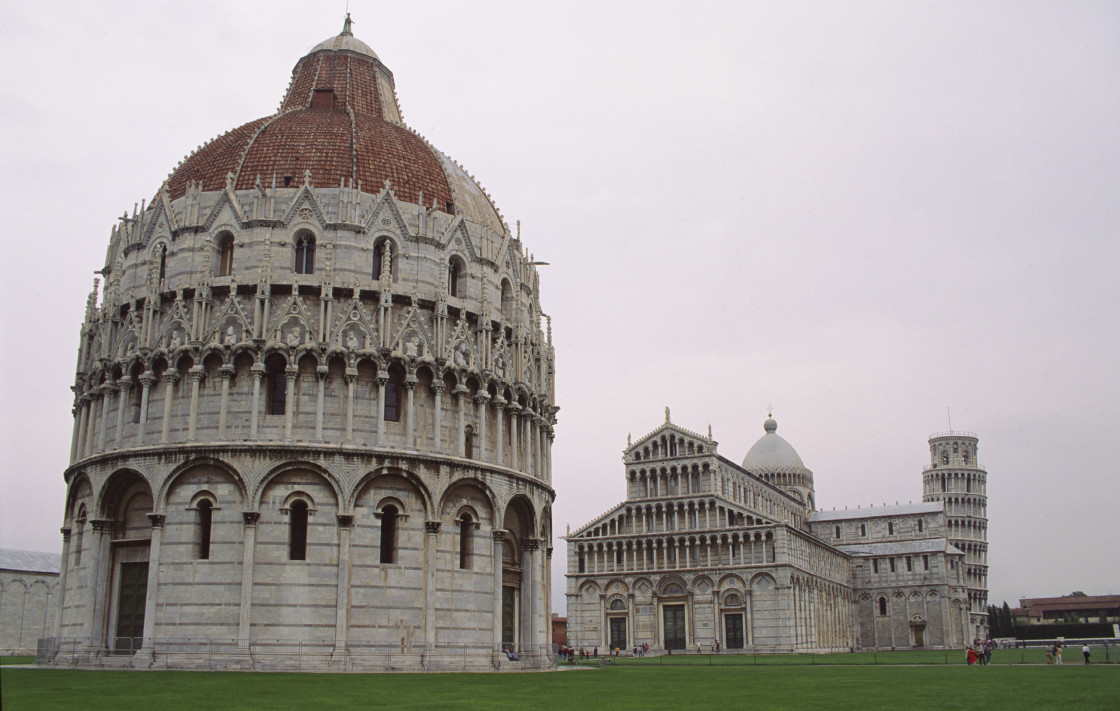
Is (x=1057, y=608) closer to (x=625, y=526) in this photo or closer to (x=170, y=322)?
(x=625, y=526)

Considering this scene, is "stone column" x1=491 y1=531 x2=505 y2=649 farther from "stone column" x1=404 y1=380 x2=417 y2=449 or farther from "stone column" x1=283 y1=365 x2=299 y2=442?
"stone column" x1=283 y1=365 x2=299 y2=442

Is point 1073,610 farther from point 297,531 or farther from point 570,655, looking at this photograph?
point 297,531

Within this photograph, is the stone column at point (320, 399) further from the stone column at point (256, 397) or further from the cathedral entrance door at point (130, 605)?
the cathedral entrance door at point (130, 605)

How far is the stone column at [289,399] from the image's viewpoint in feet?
115

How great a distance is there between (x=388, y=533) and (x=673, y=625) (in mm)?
57209

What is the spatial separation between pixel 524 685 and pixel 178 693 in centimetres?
947

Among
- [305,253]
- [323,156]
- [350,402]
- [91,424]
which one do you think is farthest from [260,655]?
[323,156]

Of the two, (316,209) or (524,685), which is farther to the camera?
(316,209)

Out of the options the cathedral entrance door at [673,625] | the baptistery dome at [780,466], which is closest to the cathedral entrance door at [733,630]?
the cathedral entrance door at [673,625]

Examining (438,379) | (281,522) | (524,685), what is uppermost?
(438,379)

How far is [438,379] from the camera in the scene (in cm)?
3762

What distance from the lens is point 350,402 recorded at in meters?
35.8

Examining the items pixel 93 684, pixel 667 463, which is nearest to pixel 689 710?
pixel 93 684

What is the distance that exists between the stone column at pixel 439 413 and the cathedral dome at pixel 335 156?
314 inches
